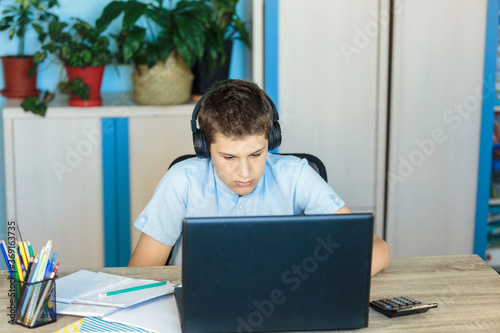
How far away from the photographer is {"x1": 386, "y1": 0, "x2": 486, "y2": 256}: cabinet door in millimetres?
2686

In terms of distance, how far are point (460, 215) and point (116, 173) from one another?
4.82 ft

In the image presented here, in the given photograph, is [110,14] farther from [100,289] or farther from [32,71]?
[100,289]

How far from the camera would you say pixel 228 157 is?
1592 millimetres

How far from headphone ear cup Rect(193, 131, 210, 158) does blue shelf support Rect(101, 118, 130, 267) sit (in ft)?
3.73

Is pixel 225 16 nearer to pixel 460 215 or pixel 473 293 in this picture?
pixel 460 215

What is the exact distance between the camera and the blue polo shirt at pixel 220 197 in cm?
173

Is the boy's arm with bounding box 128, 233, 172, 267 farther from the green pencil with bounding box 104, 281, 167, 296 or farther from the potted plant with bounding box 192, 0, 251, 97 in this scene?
the potted plant with bounding box 192, 0, 251, 97

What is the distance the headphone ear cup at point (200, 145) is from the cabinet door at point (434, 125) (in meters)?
1.29

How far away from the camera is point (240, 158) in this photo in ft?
5.16

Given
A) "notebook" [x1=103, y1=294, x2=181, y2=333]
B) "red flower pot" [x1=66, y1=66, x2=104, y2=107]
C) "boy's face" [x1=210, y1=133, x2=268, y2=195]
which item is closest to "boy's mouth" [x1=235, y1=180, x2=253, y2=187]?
"boy's face" [x1=210, y1=133, x2=268, y2=195]

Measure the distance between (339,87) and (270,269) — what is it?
1.62 m

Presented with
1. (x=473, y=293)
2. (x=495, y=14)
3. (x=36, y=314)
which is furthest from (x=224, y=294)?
(x=495, y=14)

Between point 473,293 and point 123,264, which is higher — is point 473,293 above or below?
above

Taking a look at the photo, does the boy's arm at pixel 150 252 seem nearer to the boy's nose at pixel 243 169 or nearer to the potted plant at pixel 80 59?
the boy's nose at pixel 243 169
